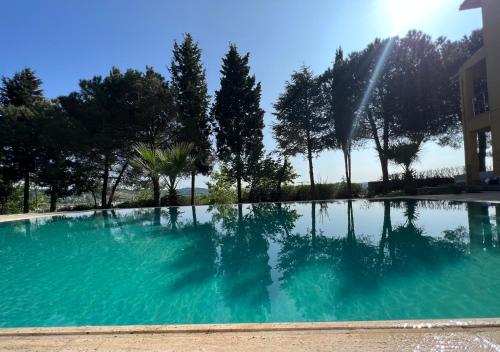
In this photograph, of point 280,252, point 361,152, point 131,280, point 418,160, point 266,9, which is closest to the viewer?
point 131,280

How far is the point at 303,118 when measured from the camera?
1972 centimetres

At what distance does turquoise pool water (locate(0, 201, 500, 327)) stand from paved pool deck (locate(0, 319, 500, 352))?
93cm

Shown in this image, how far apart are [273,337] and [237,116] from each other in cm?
1846

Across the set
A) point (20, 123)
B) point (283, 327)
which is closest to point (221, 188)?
point (20, 123)

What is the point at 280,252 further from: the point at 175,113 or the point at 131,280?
the point at 175,113

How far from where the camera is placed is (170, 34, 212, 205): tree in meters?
19.4

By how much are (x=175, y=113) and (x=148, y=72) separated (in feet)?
11.8

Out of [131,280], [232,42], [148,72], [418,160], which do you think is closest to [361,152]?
[418,160]

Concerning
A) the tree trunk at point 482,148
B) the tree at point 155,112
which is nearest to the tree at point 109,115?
the tree at point 155,112

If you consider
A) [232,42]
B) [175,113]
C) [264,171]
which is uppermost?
[232,42]

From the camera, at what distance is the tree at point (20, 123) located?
18.8 metres

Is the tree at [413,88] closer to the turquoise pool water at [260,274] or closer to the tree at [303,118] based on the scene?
the tree at [303,118]

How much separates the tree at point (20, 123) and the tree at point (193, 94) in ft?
29.4

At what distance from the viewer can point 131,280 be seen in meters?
4.79
